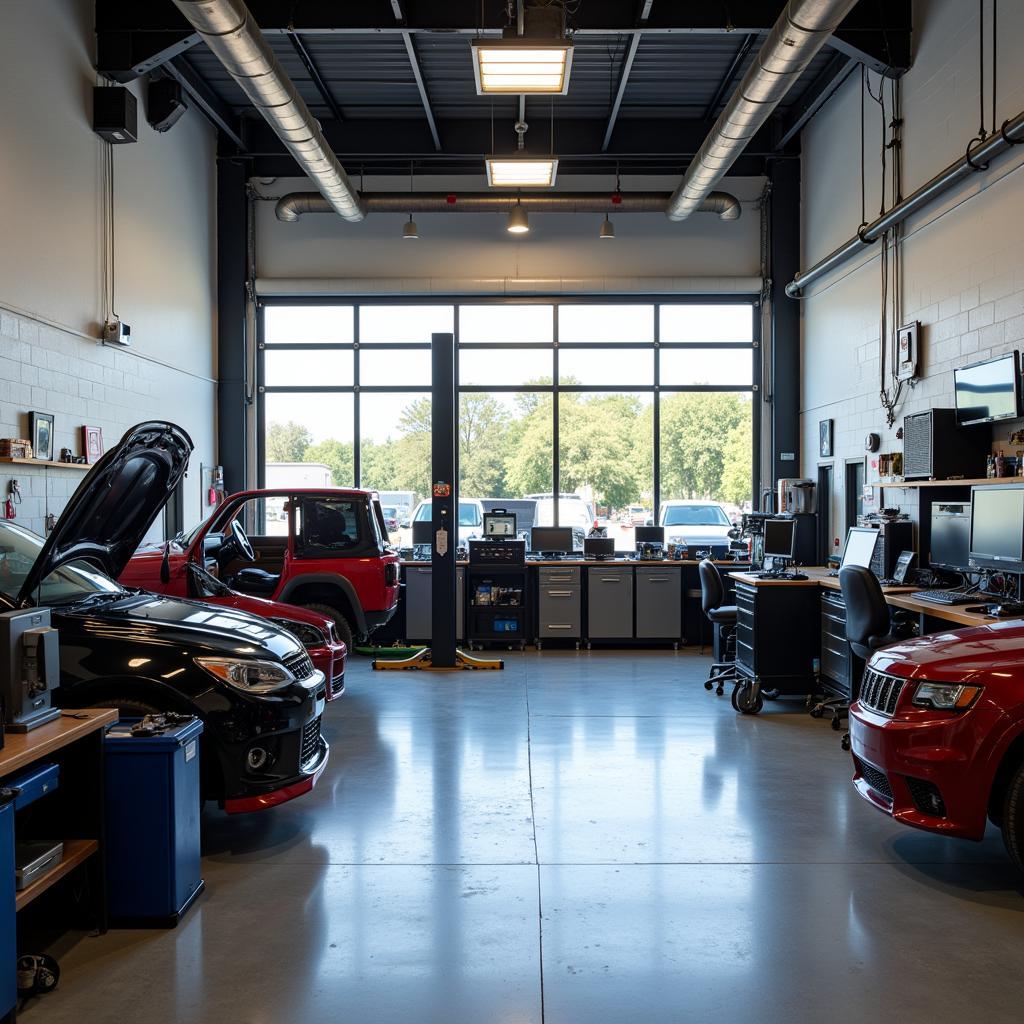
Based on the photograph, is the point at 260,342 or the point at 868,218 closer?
the point at 868,218

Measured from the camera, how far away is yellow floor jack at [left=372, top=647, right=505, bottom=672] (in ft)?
28.4

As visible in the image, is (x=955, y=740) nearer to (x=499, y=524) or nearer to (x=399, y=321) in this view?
(x=499, y=524)

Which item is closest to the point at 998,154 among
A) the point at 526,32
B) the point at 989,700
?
the point at 526,32

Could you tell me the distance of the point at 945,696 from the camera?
3.59 m

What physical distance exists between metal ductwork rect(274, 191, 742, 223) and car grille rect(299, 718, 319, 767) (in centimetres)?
788

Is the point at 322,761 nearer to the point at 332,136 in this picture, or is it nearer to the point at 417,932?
the point at 417,932

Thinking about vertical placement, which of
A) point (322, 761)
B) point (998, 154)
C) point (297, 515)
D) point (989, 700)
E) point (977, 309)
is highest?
point (998, 154)

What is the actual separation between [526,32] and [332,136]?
5.41 metres

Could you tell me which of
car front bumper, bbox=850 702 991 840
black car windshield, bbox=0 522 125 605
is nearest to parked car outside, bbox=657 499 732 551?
car front bumper, bbox=850 702 991 840

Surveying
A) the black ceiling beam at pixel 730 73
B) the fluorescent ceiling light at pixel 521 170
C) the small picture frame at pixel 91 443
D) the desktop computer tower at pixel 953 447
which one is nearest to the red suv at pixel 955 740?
the desktop computer tower at pixel 953 447

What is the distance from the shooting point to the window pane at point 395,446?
11.5m

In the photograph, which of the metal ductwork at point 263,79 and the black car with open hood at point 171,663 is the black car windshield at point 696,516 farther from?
the black car with open hood at point 171,663

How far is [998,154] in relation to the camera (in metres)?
6.23

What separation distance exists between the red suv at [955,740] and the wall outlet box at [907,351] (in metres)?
4.25
